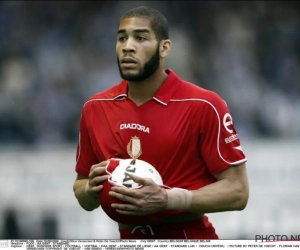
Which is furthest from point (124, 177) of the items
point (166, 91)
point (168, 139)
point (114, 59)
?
point (114, 59)

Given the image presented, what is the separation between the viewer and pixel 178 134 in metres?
4.57

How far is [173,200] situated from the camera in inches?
172

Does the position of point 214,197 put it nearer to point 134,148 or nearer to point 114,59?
point 134,148

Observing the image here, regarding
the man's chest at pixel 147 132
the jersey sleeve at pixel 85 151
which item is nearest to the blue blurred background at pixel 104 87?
the jersey sleeve at pixel 85 151

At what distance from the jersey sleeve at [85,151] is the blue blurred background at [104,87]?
181 inches

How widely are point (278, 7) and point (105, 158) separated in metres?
7.88

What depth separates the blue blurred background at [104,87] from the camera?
982 centimetres

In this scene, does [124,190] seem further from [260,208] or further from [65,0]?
[65,0]

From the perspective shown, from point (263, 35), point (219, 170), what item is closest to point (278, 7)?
point (263, 35)

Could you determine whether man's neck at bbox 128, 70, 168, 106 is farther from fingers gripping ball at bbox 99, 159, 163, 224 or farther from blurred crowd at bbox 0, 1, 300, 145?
blurred crowd at bbox 0, 1, 300, 145

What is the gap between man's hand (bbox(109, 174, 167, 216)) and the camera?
13.9 ft

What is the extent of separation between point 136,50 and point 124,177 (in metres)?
0.74

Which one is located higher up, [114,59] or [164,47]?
[114,59]

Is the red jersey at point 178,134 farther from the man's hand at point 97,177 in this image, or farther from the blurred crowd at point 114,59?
the blurred crowd at point 114,59
